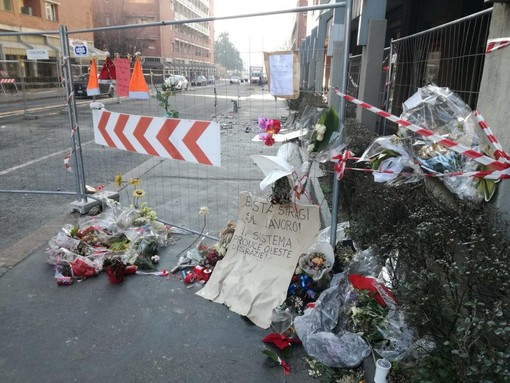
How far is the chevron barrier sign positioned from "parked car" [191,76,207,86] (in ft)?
3.64

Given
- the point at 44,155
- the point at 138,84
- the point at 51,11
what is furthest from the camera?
the point at 51,11

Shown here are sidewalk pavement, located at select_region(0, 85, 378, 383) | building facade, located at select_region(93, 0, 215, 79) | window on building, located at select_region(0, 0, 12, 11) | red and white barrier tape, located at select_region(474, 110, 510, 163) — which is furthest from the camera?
building facade, located at select_region(93, 0, 215, 79)

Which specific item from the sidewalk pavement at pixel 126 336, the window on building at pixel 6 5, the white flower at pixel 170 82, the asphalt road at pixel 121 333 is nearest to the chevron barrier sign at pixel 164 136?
the white flower at pixel 170 82

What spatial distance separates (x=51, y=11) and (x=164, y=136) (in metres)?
41.9

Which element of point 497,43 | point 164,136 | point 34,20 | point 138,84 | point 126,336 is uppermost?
point 34,20

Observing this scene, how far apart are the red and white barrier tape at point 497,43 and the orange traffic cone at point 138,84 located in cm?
347

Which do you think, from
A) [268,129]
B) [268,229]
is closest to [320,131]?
[268,129]

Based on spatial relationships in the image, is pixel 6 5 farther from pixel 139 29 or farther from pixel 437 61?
pixel 437 61

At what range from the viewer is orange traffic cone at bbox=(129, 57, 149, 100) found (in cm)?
468

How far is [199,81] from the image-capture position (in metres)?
5.44

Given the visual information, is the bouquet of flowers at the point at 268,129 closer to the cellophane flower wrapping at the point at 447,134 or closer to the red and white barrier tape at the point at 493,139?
the cellophane flower wrapping at the point at 447,134

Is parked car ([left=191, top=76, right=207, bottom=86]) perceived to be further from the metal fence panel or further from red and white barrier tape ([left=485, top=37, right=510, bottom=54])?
red and white barrier tape ([left=485, top=37, right=510, bottom=54])

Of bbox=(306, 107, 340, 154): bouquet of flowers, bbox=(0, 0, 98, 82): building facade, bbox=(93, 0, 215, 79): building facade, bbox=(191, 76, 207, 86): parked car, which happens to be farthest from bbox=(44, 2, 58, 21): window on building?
bbox=(306, 107, 340, 154): bouquet of flowers

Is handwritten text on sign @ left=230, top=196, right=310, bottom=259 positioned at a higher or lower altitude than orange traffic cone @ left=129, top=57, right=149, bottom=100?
lower
